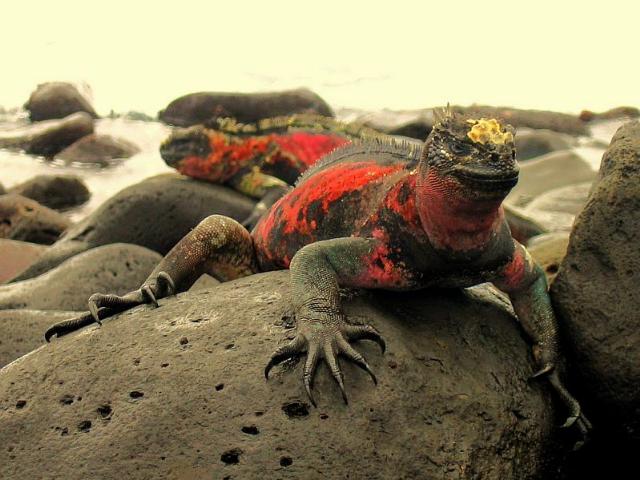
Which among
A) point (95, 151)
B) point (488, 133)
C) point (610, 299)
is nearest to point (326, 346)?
point (488, 133)

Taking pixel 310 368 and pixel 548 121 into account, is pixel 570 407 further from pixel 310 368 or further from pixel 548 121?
pixel 548 121

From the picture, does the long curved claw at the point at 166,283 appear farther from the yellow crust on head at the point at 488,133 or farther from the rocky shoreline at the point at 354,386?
the yellow crust on head at the point at 488,133

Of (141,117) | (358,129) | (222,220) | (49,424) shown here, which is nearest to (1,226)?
(358,129)

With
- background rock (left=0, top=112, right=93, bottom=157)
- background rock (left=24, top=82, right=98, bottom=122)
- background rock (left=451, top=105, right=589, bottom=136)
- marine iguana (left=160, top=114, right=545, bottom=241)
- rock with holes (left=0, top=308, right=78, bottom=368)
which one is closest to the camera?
rock with holes (left=0, top=308, right=78, bottom=368)

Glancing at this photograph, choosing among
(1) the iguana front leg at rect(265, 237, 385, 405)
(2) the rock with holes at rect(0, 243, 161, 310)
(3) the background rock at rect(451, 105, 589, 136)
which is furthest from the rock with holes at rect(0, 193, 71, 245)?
(3) the background rock at rect(451, 105, 589, 136)

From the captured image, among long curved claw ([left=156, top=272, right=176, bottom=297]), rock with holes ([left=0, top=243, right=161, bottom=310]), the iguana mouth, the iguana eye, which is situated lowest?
rock with holes ([left=0, top=243, right=161, bottom=310])

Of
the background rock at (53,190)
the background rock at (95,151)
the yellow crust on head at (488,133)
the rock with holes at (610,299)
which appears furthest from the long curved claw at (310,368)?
the background rock at (95,151)

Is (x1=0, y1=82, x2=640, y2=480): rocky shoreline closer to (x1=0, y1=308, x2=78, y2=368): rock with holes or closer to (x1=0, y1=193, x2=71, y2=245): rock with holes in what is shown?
(x1=0, y1=308, x2=78, y2=368): rock with holes
